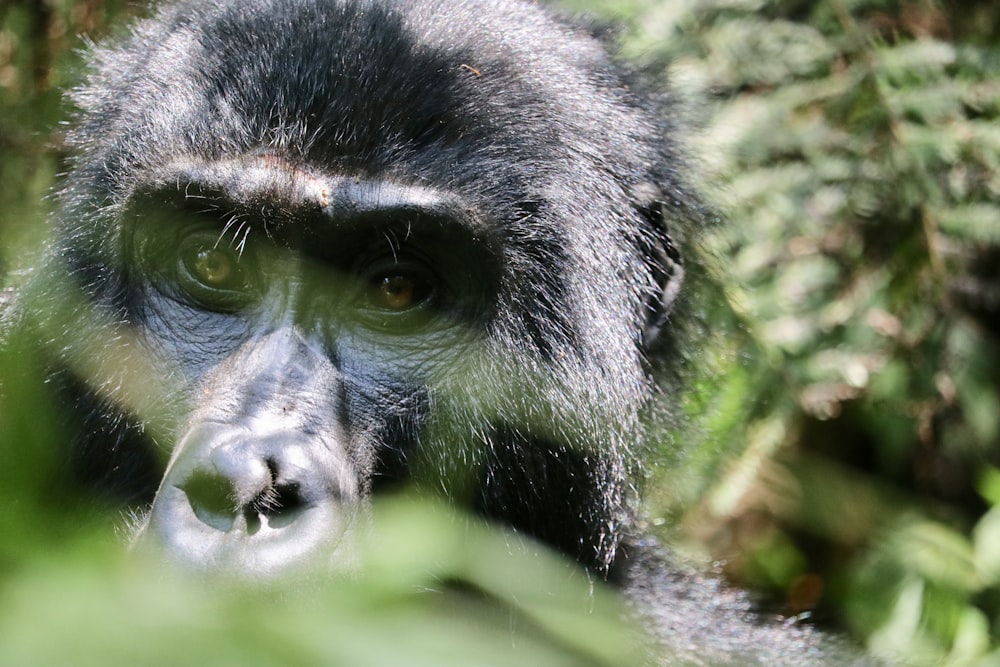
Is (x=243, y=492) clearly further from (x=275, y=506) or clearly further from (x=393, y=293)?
(x=393, y=293)

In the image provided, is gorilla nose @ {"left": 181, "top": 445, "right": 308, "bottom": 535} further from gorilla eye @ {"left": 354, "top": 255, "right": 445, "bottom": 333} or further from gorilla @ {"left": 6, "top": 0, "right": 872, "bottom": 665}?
gorilla eye @ {"left": 354, "top": 255, "right": 445, "bottom": 333}

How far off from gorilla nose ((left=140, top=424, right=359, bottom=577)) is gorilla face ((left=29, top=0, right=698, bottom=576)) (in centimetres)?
22

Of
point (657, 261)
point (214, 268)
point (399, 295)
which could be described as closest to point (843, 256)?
point (657, 261)

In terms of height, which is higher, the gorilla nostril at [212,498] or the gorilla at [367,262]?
the gorilla at [367,262]

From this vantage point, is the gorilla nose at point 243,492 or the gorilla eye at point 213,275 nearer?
the gorilla nose at point 243,492

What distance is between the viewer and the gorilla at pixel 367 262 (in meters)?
2.36

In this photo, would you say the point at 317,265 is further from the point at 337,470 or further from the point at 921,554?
the point at 921,554

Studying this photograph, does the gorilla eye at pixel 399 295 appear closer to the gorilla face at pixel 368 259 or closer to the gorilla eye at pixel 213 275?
the gorilla face at pixel 368 259

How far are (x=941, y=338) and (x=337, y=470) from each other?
2733 mm

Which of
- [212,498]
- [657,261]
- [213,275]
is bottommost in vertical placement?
[212,498]

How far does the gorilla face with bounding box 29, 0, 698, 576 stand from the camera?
236 cm

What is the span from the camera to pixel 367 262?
2457 mm

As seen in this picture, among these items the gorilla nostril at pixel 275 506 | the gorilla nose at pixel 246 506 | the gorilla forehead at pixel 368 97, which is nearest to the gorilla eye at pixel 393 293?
the gorilla forehead at pixel 368 97

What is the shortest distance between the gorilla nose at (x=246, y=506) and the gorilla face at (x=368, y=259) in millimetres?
224
